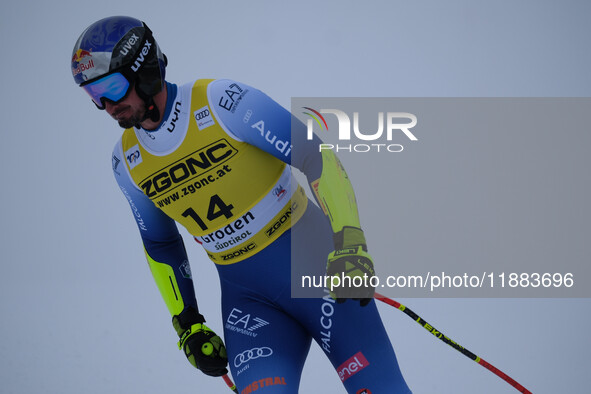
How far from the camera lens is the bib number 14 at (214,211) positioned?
2.22m

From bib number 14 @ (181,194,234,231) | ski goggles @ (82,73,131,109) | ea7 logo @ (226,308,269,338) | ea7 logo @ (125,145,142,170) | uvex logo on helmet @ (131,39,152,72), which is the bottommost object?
ea7 logo @ (226,308,269,338)

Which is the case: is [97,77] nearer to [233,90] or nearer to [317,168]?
[233,90]

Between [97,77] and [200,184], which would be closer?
[97,77]

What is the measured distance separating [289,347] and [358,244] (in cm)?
50

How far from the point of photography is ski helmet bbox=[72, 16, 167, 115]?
80.2 inches

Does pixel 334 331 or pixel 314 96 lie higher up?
pixel 314 96

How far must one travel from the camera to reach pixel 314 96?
630 centimetres

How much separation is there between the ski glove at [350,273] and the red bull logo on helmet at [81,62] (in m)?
0.96

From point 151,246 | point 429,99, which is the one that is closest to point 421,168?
point 429,99

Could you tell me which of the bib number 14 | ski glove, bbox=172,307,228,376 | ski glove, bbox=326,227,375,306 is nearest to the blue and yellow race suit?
the bib number 14

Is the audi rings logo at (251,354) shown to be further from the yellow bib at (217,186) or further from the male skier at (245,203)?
the yellow bib at (217,186)

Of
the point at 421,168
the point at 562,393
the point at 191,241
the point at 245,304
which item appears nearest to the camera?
the point at 245,304

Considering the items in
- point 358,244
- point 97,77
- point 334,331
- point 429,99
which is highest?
point 429,99

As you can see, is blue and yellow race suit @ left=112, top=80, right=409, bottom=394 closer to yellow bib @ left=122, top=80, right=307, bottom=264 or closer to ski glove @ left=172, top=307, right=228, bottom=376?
yellow bib @ left=122, top=80, right=307, bottom=264
